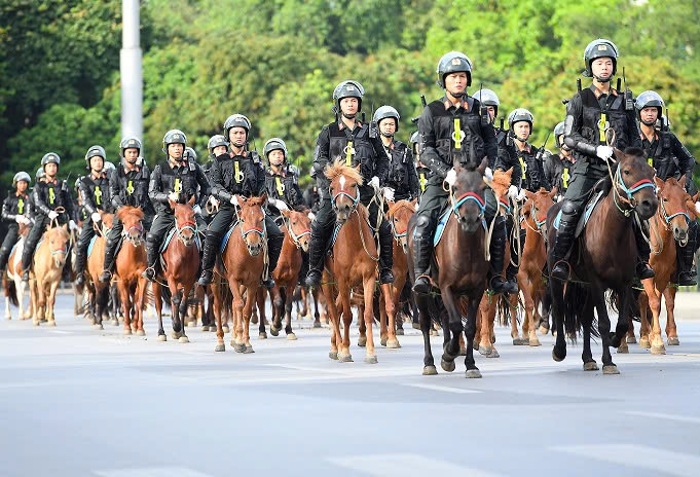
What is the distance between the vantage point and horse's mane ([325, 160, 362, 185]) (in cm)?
1909

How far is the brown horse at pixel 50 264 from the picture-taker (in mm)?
33406

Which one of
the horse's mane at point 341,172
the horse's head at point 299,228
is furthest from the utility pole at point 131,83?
the horse's mane at point 341,172

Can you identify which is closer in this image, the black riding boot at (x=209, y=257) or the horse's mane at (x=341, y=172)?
the horse's mane at (x=341, y=172)

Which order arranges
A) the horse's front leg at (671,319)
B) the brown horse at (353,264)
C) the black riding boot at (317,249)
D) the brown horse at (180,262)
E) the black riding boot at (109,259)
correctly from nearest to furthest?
the brown horse at (353,264) → the black riding boot at (317,249) → the horse's front leg at (671,319) → the brown horse at (180,262) → the black riding boot at (109,259)

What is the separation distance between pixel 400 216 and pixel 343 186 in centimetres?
480

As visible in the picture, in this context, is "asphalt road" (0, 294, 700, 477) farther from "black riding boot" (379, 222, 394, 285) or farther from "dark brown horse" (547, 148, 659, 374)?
"black riding boot" (379, 222, 394, 285)

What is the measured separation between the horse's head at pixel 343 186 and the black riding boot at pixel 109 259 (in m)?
10.2

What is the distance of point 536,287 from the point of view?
944 inches

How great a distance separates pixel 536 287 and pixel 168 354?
5.09 m

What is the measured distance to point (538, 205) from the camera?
77.8 ft

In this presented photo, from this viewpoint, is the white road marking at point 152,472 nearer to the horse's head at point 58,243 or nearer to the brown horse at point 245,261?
the brown horse at point 245,261

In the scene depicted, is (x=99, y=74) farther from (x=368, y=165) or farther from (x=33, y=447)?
(x=33, y=447)

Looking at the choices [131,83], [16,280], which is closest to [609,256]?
[16,280]

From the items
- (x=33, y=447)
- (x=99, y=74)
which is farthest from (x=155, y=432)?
(x=99, y=74)
